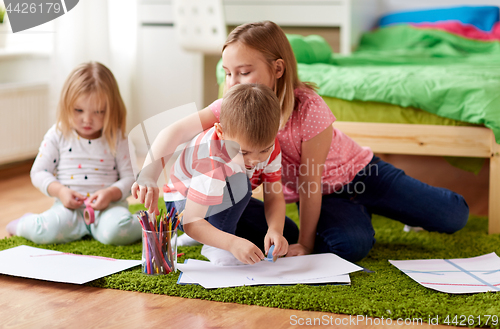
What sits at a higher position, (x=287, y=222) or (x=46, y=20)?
(x=46, y=20)

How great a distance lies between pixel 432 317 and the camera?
0.87m

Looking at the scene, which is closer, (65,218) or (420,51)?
(65,218)

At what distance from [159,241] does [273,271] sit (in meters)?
0.24

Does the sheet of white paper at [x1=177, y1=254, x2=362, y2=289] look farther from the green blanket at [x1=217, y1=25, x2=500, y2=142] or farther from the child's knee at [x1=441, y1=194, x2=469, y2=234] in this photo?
the green blanket at [x1=217, y1=25, x2=500, y2=142]

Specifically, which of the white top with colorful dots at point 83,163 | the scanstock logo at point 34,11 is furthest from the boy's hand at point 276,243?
the scanstock logo at point 34,11

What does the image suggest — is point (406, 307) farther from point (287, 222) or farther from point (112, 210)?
point (112, 210)

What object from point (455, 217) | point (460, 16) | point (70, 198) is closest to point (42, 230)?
point (70, 198)

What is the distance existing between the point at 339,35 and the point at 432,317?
2367mm

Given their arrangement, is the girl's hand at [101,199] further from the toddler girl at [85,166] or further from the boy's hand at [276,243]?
the boy's hand at [276,243]

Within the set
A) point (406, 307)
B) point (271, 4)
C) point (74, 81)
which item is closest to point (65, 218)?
point (74, 81)

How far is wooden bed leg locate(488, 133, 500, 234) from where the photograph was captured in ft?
4.65

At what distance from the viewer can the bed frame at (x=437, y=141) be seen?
143 centimetres

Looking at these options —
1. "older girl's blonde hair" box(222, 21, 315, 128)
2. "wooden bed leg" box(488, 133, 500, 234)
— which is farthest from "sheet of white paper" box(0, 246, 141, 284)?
"wooden bed leg" box(488, 133, 500, 234)

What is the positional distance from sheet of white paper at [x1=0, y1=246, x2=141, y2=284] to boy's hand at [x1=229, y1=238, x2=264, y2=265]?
25cm
